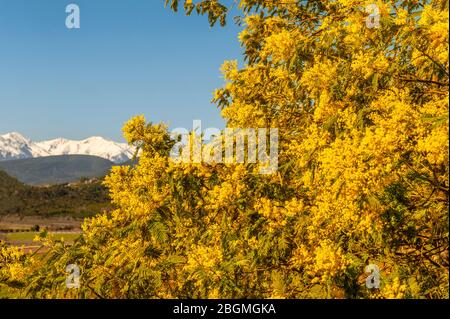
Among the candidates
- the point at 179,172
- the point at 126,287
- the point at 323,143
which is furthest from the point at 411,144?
the point at 126,287

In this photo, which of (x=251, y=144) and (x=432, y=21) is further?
(x=251, y=144)

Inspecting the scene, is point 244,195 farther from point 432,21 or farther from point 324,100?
point 432,21

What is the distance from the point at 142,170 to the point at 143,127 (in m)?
0.98

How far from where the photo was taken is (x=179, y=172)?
297 inches

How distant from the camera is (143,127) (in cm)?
852
